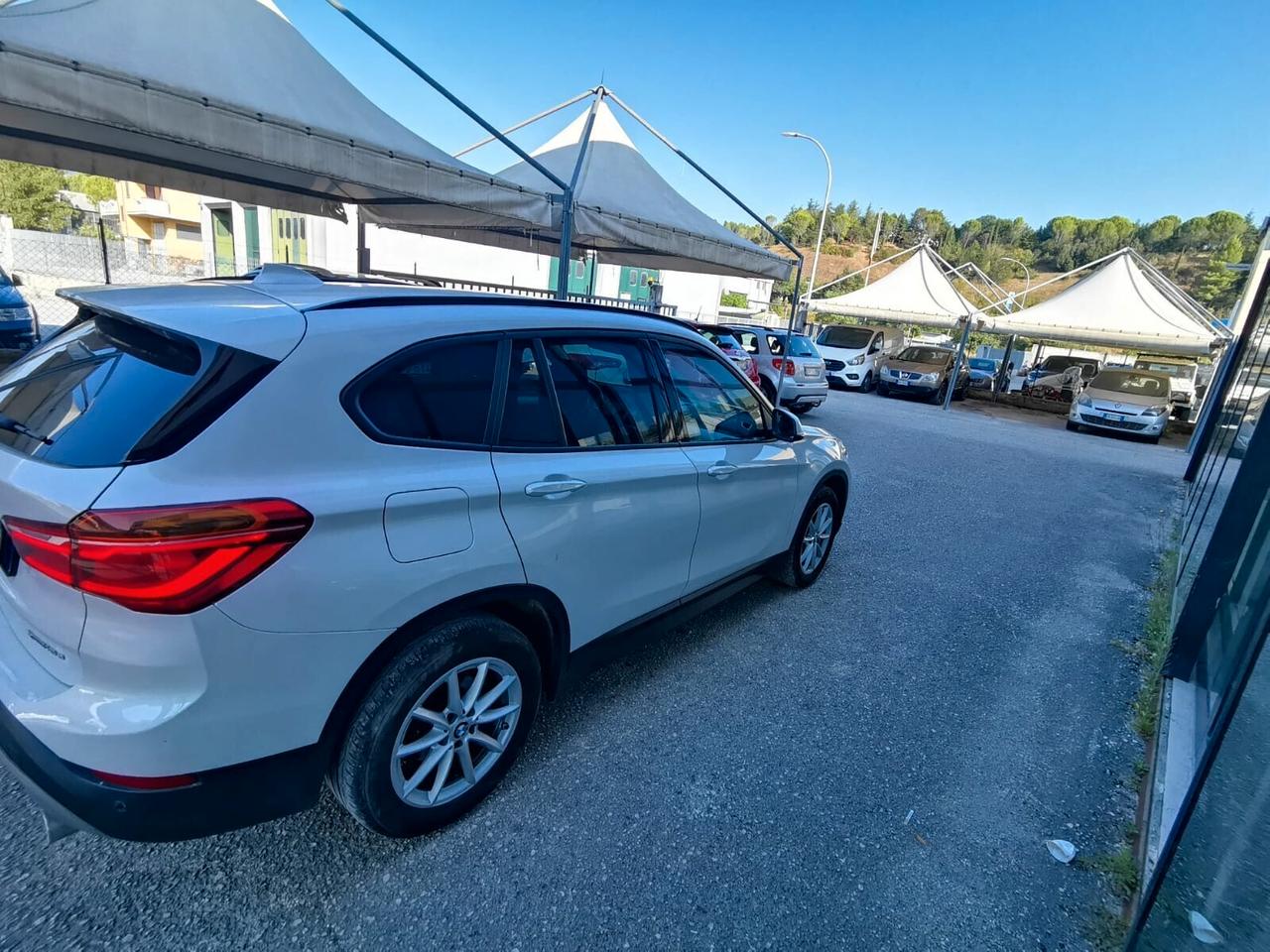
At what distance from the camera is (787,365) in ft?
38.3

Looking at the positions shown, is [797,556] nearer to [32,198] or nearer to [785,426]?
[785,426]

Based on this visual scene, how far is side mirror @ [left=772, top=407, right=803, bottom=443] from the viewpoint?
3.65 metres

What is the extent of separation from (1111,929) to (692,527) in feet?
6.45

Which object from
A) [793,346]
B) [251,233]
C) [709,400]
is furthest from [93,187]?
[709,400]

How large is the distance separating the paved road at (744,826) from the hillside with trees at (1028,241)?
69126 millimetres

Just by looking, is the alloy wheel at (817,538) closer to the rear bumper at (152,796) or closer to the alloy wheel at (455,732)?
the alloy wheel at (455,732)

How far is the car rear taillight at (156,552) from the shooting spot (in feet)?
4.59

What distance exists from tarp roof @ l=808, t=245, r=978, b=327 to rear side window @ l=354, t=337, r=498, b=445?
65.1 ft

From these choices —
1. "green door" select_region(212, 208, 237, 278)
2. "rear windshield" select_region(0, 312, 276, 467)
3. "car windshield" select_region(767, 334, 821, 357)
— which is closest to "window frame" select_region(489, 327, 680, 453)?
"rear windshield" select_region(0, 312, 276, 467)

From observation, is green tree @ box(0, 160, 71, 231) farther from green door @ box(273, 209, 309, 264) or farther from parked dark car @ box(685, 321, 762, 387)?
parked dark car @ box(685, 321, 762, 387)

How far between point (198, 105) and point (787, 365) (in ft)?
31.2

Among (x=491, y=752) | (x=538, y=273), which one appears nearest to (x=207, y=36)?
(x=491, y=752)

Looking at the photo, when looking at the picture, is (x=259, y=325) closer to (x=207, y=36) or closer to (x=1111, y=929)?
(x=1111, y=929)

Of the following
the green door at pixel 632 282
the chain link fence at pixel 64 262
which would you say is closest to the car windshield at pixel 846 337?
the green door at pixel 632 282
